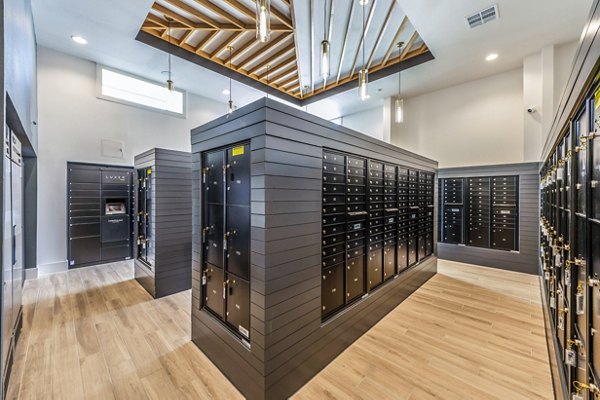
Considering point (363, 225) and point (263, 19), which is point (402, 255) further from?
point (263, 19)

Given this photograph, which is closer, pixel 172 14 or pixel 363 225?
pixel 363 225

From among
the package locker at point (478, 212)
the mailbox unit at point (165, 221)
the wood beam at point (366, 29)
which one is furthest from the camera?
the package locker at point (478, 212)

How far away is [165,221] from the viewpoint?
3.30 meters

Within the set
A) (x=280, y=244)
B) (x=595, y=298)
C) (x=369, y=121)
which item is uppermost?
(x=369, y=121)

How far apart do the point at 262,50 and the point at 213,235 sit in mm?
4193

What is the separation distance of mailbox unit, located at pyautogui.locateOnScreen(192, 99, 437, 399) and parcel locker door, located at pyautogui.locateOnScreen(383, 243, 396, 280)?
218mm

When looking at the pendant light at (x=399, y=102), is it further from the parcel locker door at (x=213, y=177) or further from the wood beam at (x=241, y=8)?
the parcel locker door at (x=213, y=177)

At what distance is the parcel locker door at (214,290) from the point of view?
2025 mm

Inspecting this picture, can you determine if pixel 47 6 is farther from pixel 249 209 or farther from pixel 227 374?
pixel 227 374

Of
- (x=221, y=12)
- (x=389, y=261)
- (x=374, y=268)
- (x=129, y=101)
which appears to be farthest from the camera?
(x=129, y=101)

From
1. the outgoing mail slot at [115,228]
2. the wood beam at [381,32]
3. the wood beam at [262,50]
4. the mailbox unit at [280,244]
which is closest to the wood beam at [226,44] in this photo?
the wood beam at [262,50]

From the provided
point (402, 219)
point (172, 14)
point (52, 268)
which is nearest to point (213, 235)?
point (402, 219)

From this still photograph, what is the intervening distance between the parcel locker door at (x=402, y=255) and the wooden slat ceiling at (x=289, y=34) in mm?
3266

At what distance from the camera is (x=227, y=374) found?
6.03 ft
